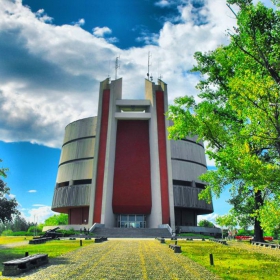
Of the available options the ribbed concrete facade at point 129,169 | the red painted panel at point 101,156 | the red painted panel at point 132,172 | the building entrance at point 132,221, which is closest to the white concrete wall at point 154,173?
the ribbed concrete facade at point 129,169

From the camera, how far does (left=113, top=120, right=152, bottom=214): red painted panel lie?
51.4 metres

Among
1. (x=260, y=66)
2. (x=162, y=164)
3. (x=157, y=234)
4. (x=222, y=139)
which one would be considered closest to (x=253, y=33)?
(x=260, y=66)

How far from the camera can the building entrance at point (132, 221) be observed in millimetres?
53875

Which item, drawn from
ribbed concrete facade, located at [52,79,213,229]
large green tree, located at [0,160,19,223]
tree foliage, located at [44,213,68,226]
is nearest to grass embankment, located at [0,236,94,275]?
large green tree, located at [0,160,19,223]

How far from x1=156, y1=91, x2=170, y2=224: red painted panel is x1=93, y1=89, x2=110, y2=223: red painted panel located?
950cm

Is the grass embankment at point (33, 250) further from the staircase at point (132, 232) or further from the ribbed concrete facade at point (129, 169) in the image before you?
the ribbed concrete facade at point (129, 169)

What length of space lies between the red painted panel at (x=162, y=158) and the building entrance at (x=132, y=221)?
648cm

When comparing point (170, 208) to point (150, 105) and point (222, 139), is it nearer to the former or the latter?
point (150, 105)

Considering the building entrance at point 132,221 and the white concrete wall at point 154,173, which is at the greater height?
the white concrete wall at point 154,173

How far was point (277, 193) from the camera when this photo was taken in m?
14.3

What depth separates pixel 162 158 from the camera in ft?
170

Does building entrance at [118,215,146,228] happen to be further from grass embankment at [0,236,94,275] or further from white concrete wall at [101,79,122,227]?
grass embankment at [0,236,94,275]

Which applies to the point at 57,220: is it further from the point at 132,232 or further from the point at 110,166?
the point at 132,232

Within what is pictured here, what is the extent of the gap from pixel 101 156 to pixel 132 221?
42.4 feet
